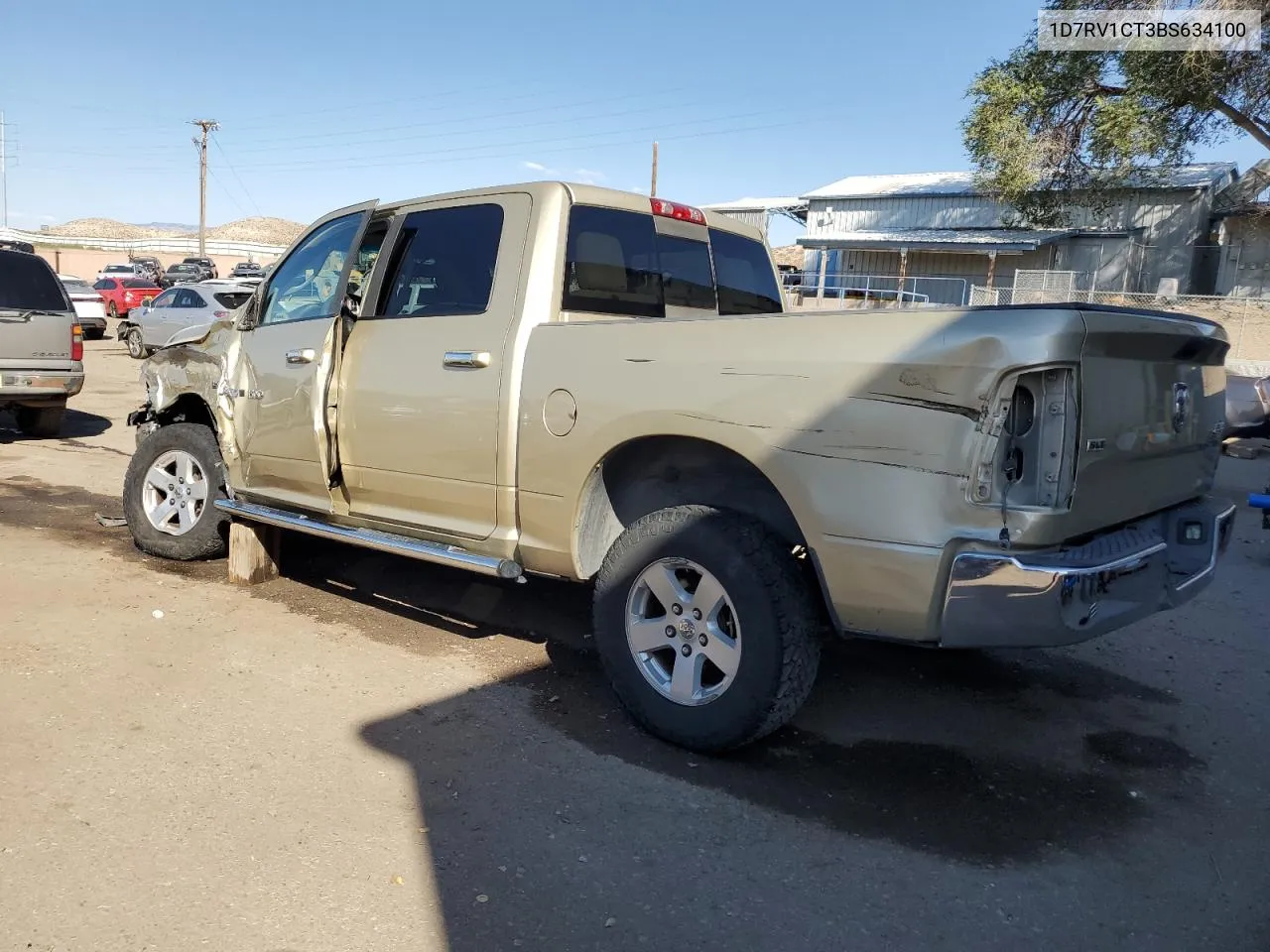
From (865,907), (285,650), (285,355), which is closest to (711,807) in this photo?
(865,907)

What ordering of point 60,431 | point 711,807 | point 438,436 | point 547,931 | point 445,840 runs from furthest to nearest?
point 60,431
point 438,436
point 711,807
point 445,840
point 547,931

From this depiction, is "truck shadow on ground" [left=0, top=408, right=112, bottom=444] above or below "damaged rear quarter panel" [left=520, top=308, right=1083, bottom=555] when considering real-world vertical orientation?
below

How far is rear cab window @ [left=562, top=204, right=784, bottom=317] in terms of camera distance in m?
4.22

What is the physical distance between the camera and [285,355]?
16.2 feet

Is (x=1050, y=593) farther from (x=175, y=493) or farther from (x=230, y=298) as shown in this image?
(x=230, y=298)

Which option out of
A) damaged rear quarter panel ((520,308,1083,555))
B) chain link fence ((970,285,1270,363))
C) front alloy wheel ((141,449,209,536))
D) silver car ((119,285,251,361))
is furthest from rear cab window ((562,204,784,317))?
silver car ((119,285,251,361))

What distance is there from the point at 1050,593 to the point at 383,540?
114 inches

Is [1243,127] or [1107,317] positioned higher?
[1243,127]

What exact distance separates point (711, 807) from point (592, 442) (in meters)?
1.39

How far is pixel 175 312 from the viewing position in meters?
21.1

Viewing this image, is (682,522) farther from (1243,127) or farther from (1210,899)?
(1243,127)

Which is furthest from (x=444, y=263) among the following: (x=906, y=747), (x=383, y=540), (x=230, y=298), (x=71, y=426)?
(x=230, y=298)

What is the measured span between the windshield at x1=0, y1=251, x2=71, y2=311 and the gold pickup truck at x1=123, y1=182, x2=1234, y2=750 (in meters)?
5.86

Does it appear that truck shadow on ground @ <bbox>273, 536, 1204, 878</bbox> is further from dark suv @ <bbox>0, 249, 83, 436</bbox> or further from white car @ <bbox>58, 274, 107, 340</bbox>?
white car @ <bbox>58, 274, 107, 340</bbox>
